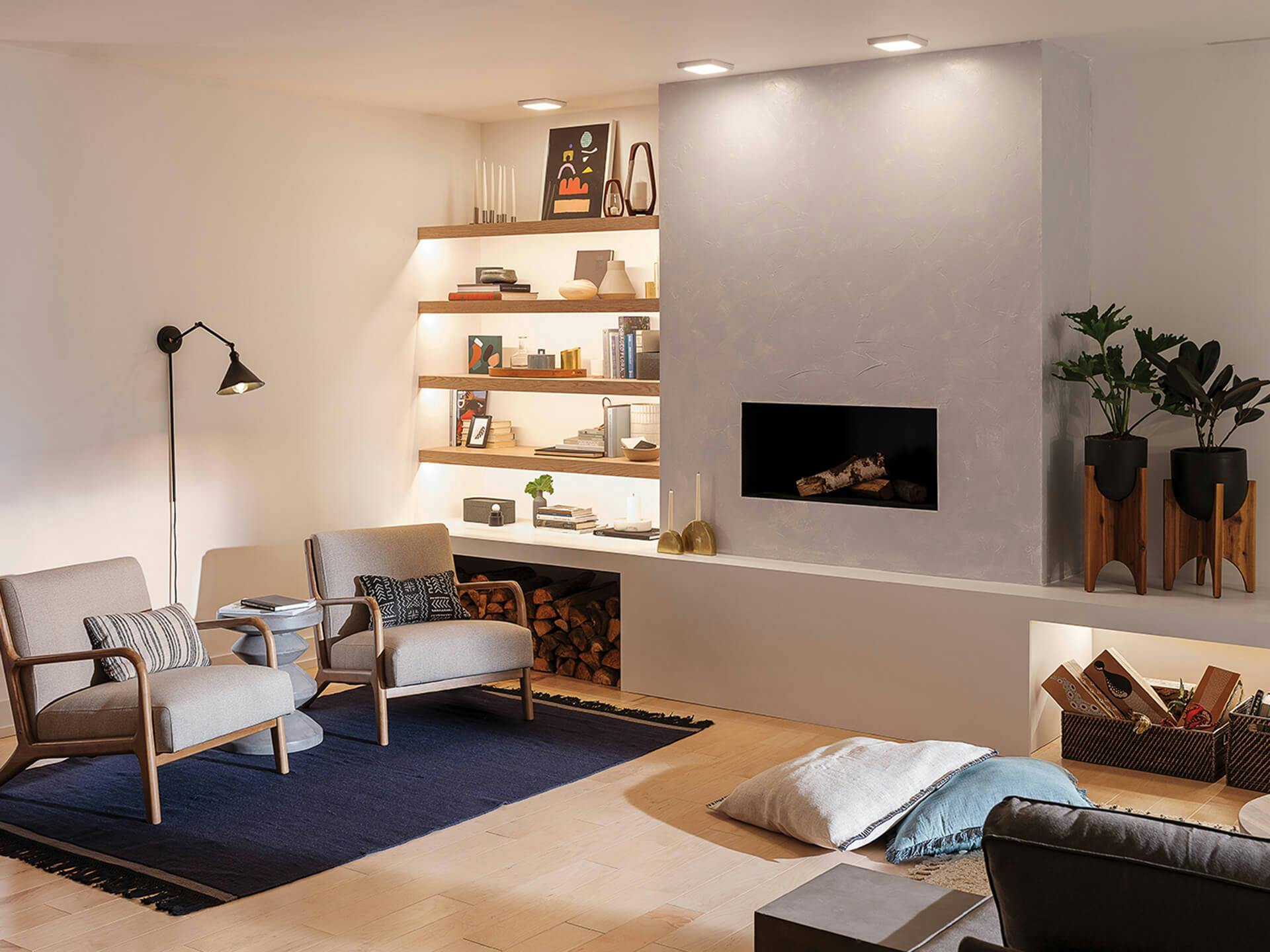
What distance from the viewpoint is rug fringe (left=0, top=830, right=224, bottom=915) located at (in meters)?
3.53

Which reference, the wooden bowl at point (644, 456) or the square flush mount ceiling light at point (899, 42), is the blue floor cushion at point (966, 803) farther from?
the square flush mount ceiling light at point (899, 42)

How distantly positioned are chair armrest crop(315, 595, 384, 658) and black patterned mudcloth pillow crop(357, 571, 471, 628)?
0.16 feet

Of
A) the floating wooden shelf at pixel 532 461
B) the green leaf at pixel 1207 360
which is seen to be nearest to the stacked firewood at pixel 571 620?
the floating wooden shelf at pixel 532 461

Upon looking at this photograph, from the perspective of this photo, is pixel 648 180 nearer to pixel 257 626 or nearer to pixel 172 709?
pixel 257 626

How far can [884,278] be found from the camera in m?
5.17

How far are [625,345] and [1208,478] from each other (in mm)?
2689

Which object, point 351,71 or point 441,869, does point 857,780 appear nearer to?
→ point 441,869

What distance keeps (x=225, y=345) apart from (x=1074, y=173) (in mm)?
3744

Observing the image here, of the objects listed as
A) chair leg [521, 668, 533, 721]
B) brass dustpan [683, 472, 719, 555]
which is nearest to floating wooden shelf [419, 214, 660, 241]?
brass dustpan [683, 472, 719, 555]

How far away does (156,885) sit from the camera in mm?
3627

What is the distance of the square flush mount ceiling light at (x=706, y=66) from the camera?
5203mm

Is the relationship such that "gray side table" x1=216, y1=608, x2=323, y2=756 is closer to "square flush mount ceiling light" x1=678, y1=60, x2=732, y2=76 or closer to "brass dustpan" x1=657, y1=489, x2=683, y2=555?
"brass dustpan" x1=657, y1=489, x2=683, y2=555

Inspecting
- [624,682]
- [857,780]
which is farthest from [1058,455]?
[624,682]

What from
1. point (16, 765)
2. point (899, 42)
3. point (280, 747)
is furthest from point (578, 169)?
point (16, 765)
